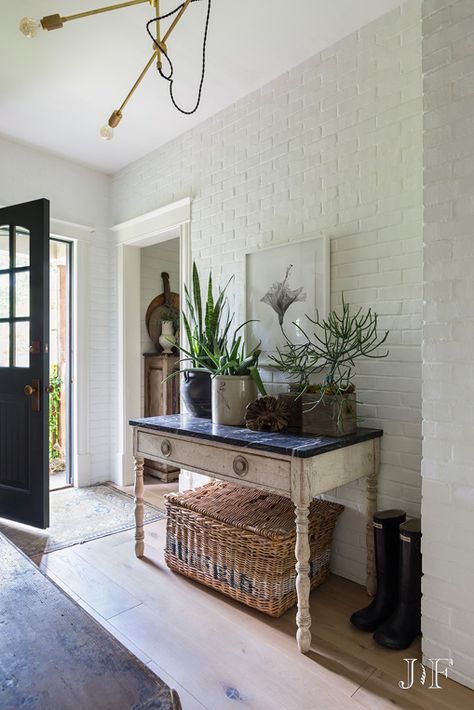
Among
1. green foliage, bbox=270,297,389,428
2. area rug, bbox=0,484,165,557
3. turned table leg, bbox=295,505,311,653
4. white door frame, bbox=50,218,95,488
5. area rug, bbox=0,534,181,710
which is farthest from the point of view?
white door frame, bbox=50,218,95,488

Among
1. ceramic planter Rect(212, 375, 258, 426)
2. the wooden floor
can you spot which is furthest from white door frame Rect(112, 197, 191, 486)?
ceramic planter Rect(212, 375, 258, 426)

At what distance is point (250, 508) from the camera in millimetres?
2289

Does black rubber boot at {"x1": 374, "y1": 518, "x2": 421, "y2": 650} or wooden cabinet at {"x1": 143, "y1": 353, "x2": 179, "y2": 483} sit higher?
wooden cabinet at {"x1": 143, "y1": 353, "x2": 179, "y2": 483}

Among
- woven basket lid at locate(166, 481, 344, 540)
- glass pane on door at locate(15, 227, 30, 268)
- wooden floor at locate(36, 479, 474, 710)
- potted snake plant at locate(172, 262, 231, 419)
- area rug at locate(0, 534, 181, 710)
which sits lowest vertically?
wooden floor at locate(36, 479, 474, 710)

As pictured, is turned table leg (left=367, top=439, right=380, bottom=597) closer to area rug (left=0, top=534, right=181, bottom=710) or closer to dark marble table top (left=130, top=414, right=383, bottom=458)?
dark marble table top (left=130, top=414, right=383, bottom=458)

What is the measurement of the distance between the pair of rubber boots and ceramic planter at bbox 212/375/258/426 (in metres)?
0.82

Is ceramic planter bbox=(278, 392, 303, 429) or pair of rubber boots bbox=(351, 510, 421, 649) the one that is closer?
pair of rubber boots bbox=(351, 510, 421, 649)

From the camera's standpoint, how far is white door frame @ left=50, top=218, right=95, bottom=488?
3.95 metres

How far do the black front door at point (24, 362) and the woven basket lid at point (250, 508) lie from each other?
1.08 m

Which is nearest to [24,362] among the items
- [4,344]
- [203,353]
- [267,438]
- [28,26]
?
[4,344]

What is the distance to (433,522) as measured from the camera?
170cm

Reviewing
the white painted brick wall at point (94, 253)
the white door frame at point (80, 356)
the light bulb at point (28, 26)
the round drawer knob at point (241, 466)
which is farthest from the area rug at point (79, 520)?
the light bulb at point (28, 26)

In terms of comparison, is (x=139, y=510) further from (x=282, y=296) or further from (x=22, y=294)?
(x=22, y=294)

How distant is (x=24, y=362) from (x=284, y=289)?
6.00 feet
